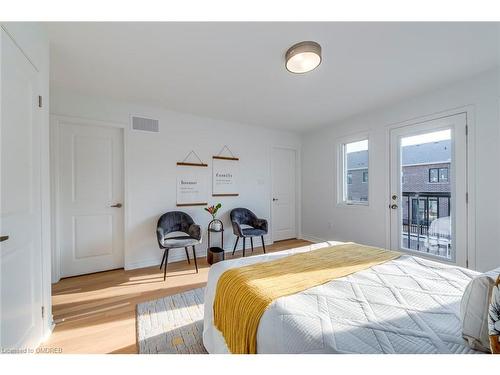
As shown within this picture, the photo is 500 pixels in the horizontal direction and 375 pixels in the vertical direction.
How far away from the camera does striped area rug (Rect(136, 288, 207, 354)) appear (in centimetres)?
152

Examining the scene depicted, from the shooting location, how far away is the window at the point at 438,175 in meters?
2.68

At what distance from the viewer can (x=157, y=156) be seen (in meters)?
3.21

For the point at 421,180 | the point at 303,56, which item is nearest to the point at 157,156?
the point at 303,56

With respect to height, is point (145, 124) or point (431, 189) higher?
point (145, 124)

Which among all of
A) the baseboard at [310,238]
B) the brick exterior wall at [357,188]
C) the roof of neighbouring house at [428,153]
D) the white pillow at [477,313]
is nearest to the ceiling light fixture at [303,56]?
the white pillow at [477,313]

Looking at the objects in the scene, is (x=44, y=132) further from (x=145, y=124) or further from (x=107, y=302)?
(x=107, y=302)

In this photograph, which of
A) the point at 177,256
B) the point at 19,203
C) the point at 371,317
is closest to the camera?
the point at 371,317

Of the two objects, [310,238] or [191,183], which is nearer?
[191,183]

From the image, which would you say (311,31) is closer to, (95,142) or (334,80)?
(334,80)

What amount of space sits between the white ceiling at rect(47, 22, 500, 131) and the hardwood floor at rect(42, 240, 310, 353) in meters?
2.41

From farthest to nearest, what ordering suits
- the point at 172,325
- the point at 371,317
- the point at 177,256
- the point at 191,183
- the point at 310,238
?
the point at 310,238 < the point at 191,183 < the point at 177,256 < the point at 172,325 < the point at 371,317

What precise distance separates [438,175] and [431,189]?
20 cm

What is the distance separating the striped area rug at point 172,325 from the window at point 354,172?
9.90 feet

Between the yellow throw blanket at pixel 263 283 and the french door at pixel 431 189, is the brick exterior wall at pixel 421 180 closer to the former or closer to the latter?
the french door at pixel 431 189
